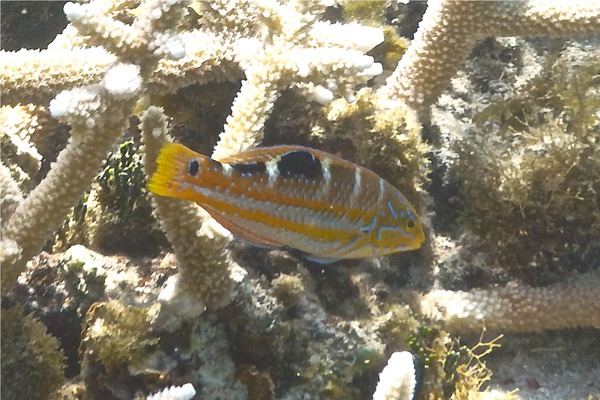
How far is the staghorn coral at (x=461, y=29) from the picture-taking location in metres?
3.39

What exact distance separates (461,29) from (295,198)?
7.50 feet

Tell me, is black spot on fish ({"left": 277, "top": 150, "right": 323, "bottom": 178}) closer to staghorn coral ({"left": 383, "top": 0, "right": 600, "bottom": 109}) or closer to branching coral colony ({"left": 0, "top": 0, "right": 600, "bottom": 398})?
branching coral colony ({"left": 0, "top": 0, "right": 600, "bottom": 398})

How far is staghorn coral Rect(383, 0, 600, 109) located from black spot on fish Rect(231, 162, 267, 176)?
79.0 inches

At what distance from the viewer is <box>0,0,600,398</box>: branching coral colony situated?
7.52 feet

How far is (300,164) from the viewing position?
1.83 metres

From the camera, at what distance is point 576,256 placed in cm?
343

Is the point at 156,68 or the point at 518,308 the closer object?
the point at 156,68

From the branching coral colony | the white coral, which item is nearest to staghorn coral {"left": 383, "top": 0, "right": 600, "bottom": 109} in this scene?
the branching coral colony

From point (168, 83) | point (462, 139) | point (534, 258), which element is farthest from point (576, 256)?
point (168, 83)

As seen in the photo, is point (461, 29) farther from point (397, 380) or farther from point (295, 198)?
point (397, 380)

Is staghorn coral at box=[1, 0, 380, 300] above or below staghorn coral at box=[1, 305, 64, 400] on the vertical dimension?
above

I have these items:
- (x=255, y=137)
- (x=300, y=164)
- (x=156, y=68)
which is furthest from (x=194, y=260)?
(x=156, y=68)

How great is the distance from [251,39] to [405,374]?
82.9 inches

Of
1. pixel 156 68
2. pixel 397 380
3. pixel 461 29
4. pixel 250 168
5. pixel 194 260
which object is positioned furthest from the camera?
pixel 461 29
